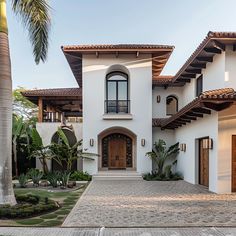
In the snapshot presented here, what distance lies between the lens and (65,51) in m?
20.0

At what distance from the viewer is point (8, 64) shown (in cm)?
981

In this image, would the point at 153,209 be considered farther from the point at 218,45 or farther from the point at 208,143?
the point at 218,45

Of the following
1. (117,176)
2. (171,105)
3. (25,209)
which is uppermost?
(171,105)

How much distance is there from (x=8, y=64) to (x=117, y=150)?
46.7ft

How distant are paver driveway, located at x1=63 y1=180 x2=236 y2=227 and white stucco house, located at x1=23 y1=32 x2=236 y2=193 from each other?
323 centimetres

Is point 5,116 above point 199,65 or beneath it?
beneath

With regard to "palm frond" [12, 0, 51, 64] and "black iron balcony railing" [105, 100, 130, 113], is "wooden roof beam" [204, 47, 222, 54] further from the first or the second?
"black iron balcony railing" [105, 100, 130, 113]

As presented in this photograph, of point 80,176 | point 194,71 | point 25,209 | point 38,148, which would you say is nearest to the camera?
point 25,209

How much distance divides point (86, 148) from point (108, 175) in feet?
7.52

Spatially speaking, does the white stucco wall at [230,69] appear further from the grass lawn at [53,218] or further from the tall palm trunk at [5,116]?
the tall palm trunk at [5,116]

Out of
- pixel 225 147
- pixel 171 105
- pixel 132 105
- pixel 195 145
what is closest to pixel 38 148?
pixel 132 105

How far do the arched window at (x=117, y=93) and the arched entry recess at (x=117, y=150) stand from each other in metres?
1.74

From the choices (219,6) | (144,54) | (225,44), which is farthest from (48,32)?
(144,54)

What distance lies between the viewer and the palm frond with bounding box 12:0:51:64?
10117mm
